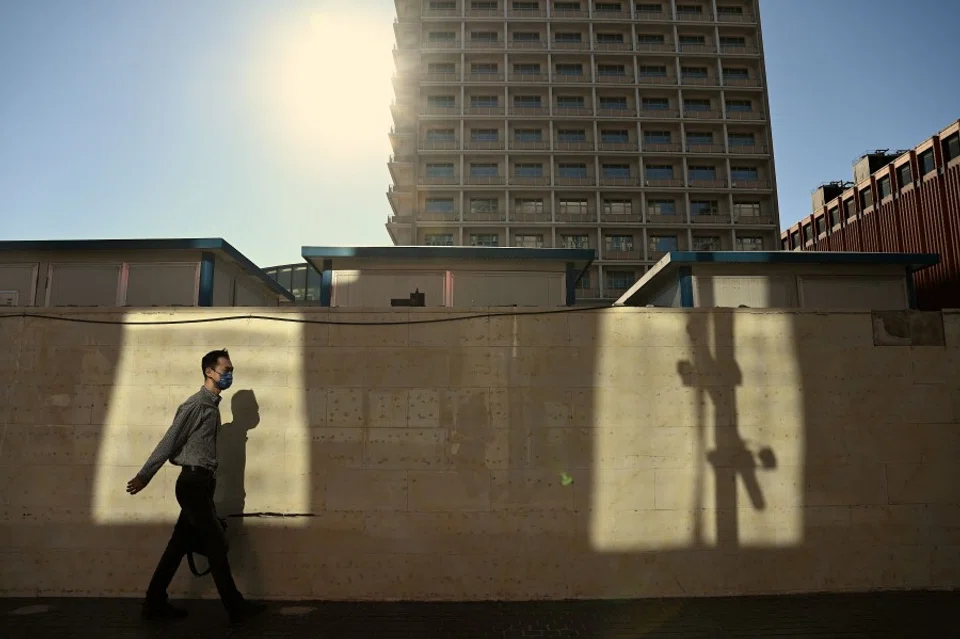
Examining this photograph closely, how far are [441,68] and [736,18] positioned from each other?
25.9 m

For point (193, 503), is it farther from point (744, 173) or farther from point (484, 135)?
point (744, 173)

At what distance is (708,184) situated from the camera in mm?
46812

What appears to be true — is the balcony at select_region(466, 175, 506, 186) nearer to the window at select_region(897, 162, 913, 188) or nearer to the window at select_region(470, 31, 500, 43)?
the window at select_region(470, 31, 500, 43)

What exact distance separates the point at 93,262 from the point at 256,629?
27.7 feet

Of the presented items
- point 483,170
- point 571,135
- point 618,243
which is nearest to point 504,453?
point 618,243

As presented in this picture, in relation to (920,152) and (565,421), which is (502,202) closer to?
(920,152)

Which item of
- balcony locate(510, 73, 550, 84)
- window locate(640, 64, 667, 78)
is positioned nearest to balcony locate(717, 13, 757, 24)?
window locate(640, 64, 667, 78)

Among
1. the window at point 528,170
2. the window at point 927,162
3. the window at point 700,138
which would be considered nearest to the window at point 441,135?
the window at point 528,170

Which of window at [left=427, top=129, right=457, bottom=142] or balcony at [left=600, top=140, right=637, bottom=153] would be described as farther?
window at [left=427, top=129, right=457, bottom=142]

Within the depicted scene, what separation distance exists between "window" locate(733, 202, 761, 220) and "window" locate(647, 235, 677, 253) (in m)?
5.49

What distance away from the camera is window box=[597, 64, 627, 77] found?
4962 cm

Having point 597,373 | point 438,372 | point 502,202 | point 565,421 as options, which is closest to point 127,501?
point 438,372

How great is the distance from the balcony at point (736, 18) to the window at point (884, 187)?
2434 centimetres

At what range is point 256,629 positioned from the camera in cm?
455
